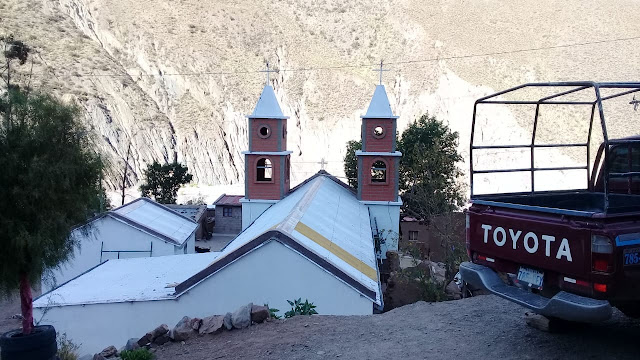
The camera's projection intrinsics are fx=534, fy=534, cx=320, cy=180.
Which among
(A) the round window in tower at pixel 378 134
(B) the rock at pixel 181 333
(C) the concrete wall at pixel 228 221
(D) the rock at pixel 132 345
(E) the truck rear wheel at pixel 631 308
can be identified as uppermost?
(A) the round window in tower at pixel 378 134

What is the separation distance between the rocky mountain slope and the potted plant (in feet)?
123

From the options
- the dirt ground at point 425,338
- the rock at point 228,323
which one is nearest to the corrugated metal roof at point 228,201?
the rock at point 228,323

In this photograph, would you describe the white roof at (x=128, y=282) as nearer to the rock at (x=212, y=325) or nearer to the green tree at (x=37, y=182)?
the rock at (x=212, y=325)

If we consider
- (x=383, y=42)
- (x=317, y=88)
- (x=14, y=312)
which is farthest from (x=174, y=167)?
(x=383, y=42)

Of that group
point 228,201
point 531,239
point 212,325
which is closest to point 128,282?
point 212,325

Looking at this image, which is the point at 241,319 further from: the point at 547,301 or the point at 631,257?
the point at 631,257

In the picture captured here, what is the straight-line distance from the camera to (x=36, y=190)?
748 centimetres

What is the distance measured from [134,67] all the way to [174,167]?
21.0 metres

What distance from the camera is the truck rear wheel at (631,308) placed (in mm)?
5863

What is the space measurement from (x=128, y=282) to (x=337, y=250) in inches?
245

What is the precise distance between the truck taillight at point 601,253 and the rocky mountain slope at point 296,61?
141 ft

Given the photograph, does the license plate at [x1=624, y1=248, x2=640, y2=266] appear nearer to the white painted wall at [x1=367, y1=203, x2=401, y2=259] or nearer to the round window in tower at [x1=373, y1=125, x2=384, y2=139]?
the white painted wall at [x1=367, y1=203, x2=401, y2=259]

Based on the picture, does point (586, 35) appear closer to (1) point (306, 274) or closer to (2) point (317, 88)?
(2) point (317, 88)

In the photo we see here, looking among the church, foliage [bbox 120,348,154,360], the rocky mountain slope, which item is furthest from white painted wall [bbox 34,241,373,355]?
the rocky mountain slope
